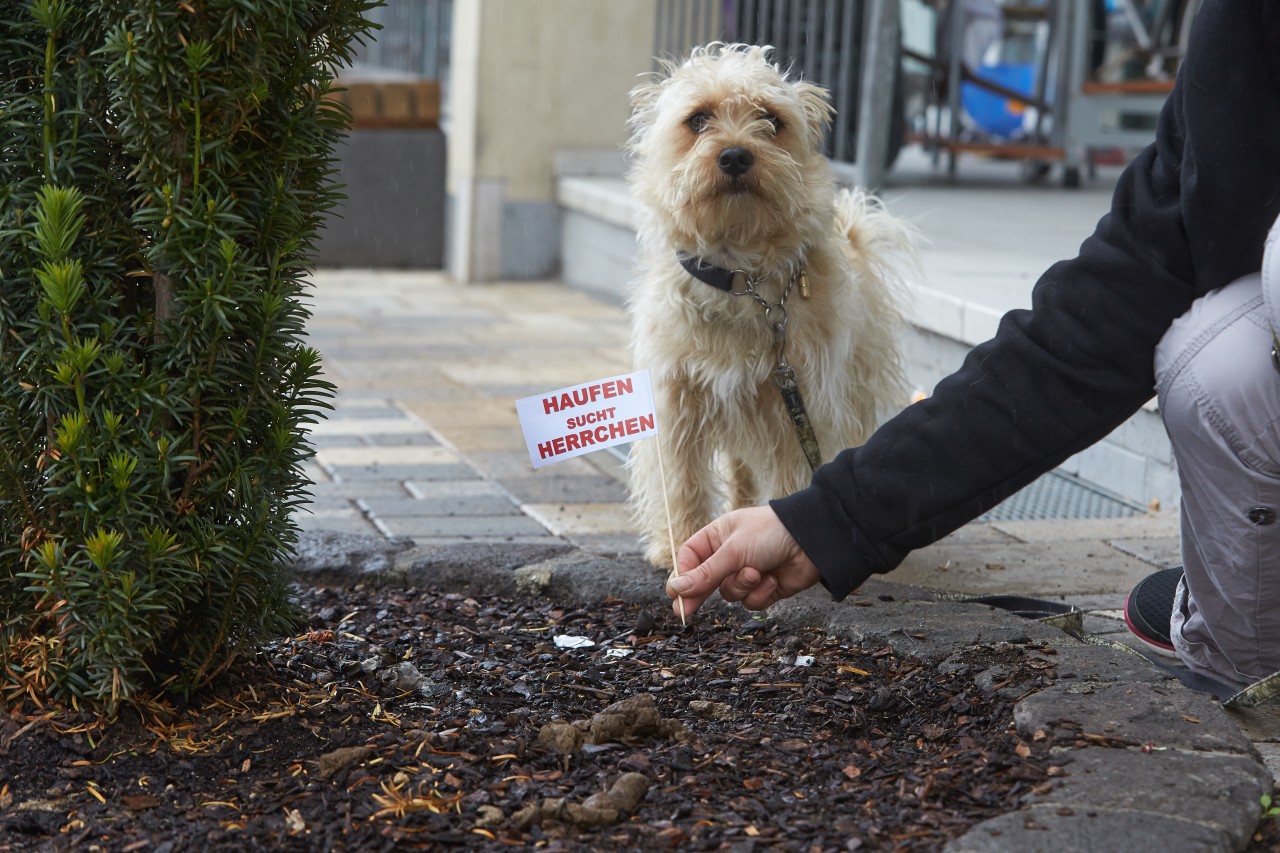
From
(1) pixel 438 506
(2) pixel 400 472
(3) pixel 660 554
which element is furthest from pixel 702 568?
Answer: (2) pixel 400 472

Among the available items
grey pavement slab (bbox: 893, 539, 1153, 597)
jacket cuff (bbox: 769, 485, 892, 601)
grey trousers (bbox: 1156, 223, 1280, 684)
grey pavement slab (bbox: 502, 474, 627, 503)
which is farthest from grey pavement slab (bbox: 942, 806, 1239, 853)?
grey pavement slab (bbox: 502, 474, 627, 503)

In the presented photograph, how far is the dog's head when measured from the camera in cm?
338

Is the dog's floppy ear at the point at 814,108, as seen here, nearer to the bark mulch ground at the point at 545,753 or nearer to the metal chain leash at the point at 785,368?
the metal chain leash at the point at 785,368

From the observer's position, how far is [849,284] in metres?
3.61

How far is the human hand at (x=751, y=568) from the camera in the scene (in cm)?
234

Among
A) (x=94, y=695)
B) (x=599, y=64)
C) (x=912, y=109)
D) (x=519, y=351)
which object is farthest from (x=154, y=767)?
(x=912, y=109)

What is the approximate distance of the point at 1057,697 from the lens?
2275 millimetres

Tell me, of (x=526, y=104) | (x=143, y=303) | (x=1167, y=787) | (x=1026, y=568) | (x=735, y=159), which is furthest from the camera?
(x=526, y=104)

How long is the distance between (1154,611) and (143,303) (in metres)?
2.09

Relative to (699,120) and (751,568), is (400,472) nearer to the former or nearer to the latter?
(699,120)

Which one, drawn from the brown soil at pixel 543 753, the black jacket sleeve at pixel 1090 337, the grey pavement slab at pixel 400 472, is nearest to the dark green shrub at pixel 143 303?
the brown soil at pixel 543 753

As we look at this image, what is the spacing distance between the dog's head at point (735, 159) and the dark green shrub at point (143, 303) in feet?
4.31

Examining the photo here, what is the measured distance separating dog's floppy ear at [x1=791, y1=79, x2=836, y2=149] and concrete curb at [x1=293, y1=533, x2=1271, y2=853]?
47.6 inches

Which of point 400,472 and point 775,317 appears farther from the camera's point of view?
point 400,472
